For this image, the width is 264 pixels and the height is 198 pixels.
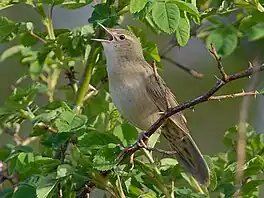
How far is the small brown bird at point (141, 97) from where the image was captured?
3297 millimetres

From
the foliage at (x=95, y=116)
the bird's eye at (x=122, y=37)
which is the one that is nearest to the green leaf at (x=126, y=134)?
the foliage at (x=95, y=116)

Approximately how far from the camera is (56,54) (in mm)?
3334

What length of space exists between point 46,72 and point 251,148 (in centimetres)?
118

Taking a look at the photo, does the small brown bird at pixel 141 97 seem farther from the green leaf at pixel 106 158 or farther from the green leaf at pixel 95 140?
the green leaf at pixel 106 158

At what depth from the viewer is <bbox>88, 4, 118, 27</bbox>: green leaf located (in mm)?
3053

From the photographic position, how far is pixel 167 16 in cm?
264

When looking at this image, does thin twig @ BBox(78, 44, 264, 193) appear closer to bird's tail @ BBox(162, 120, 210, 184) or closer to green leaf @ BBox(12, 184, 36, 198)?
green leaf @ BBox(12, 184, 36, 198)

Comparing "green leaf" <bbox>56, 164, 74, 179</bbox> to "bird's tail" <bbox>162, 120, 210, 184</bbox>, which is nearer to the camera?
"green leaf" <bbox>56, 164, 74, 179</bbox>

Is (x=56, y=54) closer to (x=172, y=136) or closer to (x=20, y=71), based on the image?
(x=172, y=136)

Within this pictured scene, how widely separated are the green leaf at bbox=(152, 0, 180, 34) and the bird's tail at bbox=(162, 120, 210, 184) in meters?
0.82

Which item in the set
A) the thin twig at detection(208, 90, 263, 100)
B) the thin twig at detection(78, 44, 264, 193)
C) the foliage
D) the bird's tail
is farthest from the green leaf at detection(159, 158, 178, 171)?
the thin twig at detection(208, 90, 263, 100)

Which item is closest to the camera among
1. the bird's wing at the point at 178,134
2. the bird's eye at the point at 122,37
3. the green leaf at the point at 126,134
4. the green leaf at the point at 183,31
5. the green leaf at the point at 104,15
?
the green leaf at the point at 183,31

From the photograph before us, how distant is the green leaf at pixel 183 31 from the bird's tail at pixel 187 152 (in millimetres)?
691

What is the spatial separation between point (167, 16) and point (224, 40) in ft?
2.37
